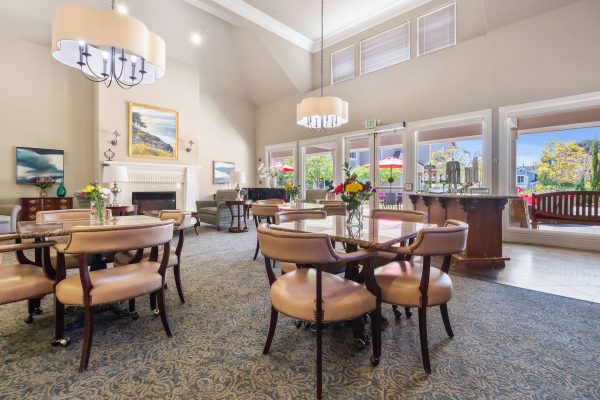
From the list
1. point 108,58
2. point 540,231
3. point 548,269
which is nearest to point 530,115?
point 540,231

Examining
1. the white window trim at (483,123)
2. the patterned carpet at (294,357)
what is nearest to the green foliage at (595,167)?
the white window trim at (483,123)

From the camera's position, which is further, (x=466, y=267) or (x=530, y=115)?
(x=530, y=115)

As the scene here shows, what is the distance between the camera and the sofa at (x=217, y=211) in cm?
699

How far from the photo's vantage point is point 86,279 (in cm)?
166

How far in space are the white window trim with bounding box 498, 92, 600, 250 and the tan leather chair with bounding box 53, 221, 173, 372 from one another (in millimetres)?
5624

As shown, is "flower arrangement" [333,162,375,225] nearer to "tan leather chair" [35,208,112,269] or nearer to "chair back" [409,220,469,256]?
"chair back" [409,220,469,256]

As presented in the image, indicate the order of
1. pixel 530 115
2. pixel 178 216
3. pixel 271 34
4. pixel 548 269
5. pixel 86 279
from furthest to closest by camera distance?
pixel 271 34 < pixel 530 115 < pixel 548 269 < pixel 178 216 < pixel 86 279

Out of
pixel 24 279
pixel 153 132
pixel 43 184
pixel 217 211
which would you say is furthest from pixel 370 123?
pixel 43 184

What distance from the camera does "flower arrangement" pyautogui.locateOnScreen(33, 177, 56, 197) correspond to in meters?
5.82

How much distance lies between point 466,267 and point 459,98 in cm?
358

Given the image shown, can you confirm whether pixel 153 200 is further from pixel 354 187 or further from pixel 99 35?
pixel 354 187

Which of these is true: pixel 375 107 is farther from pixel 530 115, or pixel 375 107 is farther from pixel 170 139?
pixel 170 139

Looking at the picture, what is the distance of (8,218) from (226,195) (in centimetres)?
435

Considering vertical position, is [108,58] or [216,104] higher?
[216,104]
